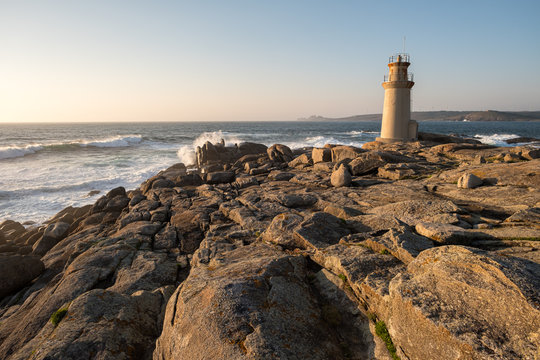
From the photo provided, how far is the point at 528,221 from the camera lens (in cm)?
750

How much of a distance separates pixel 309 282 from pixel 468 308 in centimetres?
341

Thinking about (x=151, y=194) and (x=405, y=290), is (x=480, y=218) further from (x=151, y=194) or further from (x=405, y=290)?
(x=151, y=194)

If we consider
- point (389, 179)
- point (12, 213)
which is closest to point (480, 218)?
point (389, 179)

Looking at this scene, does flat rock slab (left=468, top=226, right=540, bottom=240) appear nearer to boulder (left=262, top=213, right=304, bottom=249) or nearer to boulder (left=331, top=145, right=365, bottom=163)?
boulder (left=262, top=213, right=304, bottom=249)

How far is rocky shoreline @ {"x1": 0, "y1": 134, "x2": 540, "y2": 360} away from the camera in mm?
4438

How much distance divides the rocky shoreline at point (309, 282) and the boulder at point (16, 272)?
4cm

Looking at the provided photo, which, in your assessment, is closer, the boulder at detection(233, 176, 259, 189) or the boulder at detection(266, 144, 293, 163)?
the boulder at detection(233, 176, 259, 189)

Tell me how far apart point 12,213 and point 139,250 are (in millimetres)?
19416

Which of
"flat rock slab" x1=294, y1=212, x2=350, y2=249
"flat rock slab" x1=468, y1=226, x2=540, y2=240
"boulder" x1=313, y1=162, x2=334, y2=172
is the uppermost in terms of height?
"flat rock slab" x1=468, y1=226, x2=540, y2=240

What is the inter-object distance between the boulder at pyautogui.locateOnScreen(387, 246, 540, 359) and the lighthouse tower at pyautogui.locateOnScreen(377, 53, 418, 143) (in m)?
26.5

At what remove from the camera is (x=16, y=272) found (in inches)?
440

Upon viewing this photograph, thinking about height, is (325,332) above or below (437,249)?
below

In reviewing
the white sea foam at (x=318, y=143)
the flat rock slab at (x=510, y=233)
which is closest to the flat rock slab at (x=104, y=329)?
the flat rock slab at (x=510, y=233)

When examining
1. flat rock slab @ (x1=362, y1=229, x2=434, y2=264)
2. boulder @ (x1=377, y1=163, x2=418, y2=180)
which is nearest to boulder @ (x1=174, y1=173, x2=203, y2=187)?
boulder @ (x1=377, y1=163, x2=418, y2=180)
